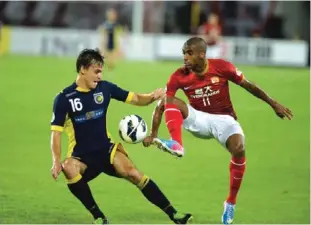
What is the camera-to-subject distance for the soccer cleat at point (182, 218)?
8.75 metres

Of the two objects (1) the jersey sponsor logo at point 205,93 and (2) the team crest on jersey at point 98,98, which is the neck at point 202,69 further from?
(2) the team crest on jersey at point 98,98

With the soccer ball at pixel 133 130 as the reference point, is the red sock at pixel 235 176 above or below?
below

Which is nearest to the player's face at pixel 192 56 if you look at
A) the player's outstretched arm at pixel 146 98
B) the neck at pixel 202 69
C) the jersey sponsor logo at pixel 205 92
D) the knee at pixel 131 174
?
the neck at pixel 202 69

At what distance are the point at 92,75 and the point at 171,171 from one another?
16.8 ft

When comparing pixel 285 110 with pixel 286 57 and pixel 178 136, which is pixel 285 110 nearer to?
pixel 178 136

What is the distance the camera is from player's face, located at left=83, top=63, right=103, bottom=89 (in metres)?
8.50

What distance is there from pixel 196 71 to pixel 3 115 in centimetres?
977

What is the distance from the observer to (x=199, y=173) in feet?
43.7

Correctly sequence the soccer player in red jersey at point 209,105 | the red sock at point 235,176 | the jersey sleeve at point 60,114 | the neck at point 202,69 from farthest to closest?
the red sock at point 235,176 < the neck at point 202,69 < the soccer player in red jersey at point 209,105 < the jersey sleeve at point 60,114

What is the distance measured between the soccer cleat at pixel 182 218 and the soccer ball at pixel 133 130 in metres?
0.85

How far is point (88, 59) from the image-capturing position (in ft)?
27.9

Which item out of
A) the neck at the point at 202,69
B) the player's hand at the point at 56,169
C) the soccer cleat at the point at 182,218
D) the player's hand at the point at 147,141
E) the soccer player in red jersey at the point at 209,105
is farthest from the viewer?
the neck at the point at 202,69

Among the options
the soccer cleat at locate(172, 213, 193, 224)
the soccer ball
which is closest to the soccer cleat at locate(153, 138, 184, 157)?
the soccer ball

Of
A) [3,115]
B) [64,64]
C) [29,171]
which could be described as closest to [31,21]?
[64,64]
